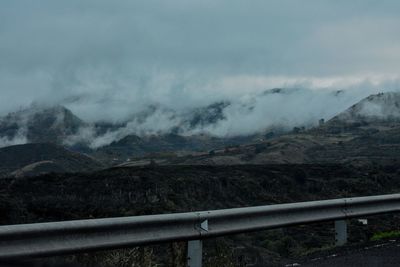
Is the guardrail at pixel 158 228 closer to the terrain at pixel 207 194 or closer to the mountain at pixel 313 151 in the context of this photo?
the terrain at pixel 207 194

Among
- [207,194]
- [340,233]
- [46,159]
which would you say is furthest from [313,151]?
[340,233]

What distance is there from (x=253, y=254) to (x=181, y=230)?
403 cm

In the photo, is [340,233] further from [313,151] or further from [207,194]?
[313,151]

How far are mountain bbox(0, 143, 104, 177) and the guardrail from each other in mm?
136004

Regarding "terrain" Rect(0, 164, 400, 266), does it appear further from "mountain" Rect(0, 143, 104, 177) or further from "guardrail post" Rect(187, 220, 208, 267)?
"mountain" Rect(0, 143, 104, 177)

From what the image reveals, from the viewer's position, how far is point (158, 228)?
7488 millimetres

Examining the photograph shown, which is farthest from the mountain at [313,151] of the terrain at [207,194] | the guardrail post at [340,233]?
the guardrail post at [340,233]

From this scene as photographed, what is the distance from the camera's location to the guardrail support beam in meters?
7.85

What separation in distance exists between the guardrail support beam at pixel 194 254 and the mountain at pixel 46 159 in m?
137

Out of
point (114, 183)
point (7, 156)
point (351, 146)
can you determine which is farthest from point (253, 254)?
point (7, 156)

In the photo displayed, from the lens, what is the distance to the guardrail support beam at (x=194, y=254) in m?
7.85

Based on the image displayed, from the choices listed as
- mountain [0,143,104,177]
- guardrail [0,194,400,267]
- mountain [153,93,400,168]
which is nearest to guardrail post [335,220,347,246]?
guardrail [0,194,400,267]

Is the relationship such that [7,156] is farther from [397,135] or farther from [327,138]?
[397,135]

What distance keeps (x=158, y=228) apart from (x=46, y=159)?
16746cm
